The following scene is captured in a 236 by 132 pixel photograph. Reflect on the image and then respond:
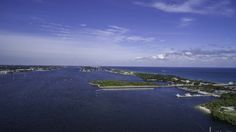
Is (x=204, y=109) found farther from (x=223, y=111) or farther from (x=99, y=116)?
(x=99, y=116)

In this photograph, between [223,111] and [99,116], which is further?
[223,111]

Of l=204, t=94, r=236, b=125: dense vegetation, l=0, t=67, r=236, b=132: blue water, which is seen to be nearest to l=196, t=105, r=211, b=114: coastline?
l=204, t=94, r=236, b=125: dense vegetation

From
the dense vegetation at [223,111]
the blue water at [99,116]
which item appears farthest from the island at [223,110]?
the blue water at [99,116]

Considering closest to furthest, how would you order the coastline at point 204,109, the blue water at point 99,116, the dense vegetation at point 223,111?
the blue water at point 99,116 < the dense vegetation at point 223,111 < the coastline at point 204,109

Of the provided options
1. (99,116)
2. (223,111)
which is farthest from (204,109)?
(99,116)

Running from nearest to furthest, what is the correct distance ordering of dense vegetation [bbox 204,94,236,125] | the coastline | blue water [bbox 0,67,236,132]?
1. blue water [bbox 0,67,236,132]
2. dense vegetation [bbox 204,94,236,125]
3. the coastline

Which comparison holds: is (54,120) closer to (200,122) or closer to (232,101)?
(200,122)

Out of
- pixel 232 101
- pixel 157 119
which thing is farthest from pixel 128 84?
pixel 157 119

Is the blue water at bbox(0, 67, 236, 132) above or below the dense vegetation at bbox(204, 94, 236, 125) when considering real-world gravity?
below

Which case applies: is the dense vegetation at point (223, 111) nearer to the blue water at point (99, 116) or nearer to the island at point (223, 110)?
the island at point (223, 110)

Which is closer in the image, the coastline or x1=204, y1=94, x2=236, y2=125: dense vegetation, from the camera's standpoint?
x1=204, y1=94, x2=236, y2=125: dense vegetation

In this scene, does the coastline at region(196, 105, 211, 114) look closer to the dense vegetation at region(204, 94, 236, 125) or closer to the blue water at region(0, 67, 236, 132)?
the dense vegetation at region(204, 94, 236, 125)
